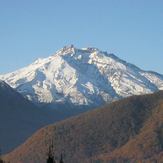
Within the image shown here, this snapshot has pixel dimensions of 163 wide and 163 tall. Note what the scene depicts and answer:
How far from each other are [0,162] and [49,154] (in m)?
4.33

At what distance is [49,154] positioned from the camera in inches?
2239

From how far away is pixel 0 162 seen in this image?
59312mm
